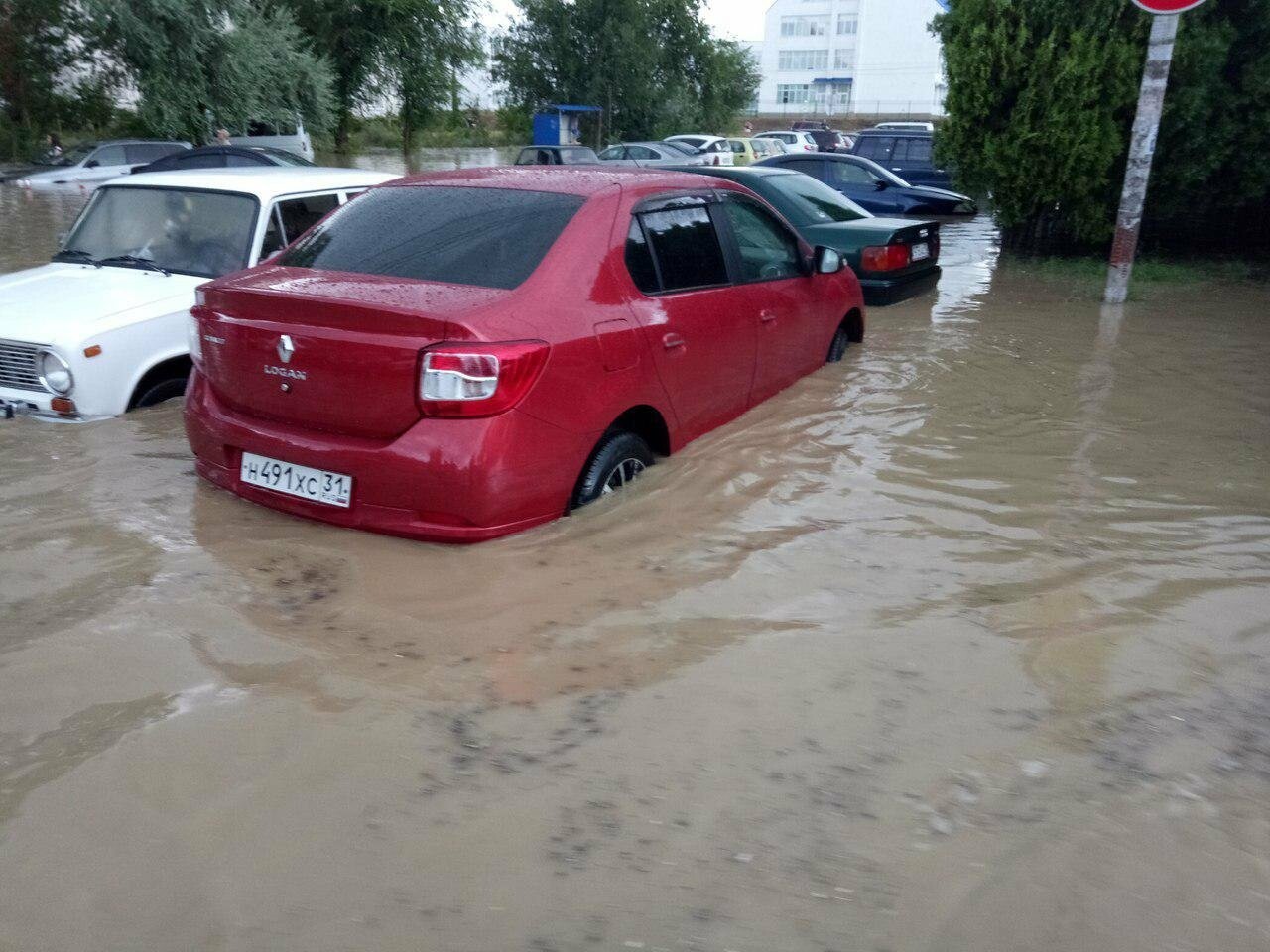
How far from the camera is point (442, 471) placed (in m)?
4.04

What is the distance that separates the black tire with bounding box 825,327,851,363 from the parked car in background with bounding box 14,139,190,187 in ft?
53.7

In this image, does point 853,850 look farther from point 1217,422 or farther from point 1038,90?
point 1038,90

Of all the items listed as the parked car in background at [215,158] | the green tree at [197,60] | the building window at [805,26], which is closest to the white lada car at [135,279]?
the parked car in background at [215,158]

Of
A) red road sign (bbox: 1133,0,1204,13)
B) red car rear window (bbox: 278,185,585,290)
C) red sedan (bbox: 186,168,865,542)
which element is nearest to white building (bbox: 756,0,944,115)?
red road sign (bbox: 1133,0,1204,13)

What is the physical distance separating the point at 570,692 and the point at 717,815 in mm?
754

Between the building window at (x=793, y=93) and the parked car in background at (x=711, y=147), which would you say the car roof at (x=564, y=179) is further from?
the building window at (x=793, y=93)

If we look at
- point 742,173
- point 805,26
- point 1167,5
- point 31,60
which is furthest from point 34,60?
point 805,26

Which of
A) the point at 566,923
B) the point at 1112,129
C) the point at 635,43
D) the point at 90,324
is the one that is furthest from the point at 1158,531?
the point at 635,43

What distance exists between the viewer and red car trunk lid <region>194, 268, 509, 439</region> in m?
4.05

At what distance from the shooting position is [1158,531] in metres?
4.90

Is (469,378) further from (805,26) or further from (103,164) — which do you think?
(805,26)

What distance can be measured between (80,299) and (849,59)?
89874 millimetres

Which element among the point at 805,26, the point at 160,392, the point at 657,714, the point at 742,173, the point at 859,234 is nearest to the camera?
the point at 657,714

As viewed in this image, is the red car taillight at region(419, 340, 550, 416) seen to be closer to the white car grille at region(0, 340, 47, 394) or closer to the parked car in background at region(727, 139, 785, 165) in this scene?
the white car grille at region(0, 340, 47, 394)
